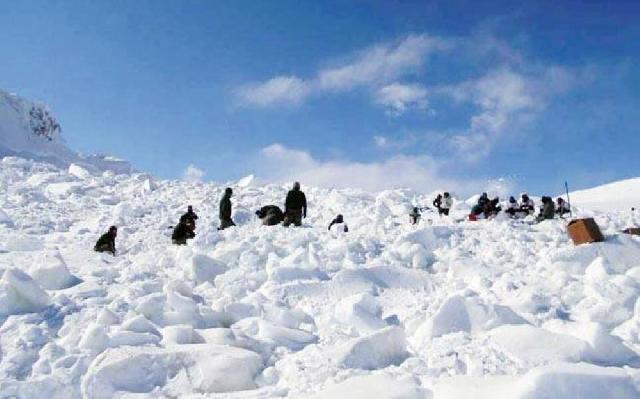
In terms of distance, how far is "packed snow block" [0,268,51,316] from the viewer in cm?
745

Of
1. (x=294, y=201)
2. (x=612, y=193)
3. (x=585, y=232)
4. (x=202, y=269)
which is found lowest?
(x=202, y=269)

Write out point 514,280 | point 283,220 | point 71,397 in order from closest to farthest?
point 71,397 → point 514,280 → point 283,220

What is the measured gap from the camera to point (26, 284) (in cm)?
762

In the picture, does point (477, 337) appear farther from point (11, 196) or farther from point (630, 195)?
point (630, 195)

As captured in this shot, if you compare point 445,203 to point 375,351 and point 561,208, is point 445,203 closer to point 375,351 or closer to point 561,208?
point 561,208

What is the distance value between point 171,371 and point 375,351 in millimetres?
1958

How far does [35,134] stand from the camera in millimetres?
54000

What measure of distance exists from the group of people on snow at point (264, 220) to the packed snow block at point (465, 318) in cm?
634

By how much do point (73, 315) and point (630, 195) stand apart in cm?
3877

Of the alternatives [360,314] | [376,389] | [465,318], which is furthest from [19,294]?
[465,318]

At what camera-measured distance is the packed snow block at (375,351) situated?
598cm

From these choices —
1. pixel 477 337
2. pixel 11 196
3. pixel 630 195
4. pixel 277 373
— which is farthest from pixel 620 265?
pixel 630 195

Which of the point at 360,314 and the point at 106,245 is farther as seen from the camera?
the point at 106,245

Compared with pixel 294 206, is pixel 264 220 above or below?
below
